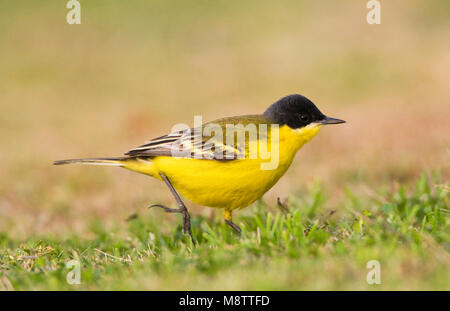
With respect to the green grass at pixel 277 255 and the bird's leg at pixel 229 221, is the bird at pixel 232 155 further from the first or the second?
the green grass at pixel 277 255

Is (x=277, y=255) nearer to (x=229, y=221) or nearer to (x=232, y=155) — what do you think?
(x=232, y=155)

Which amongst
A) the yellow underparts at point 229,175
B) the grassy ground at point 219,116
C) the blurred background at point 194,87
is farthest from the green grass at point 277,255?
the blurred background at point 194,87

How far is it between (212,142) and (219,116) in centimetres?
692

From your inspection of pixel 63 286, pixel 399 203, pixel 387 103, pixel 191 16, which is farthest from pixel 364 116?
pixel 191 16

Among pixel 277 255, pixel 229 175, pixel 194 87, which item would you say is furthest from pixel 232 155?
pixel 194 87

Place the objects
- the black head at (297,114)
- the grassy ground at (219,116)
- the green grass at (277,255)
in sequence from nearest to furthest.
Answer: the green grass at (277,255)
the grassy ground at (219,116)
the black head at (297,114)

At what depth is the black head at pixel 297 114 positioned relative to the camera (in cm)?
574

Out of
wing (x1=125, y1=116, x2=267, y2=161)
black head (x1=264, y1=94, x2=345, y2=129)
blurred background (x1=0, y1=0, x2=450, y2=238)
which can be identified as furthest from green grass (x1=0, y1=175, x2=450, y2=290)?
blurred background (x1=0, y1=0, x2=450, y2=238)

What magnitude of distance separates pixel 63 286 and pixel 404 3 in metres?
16.3

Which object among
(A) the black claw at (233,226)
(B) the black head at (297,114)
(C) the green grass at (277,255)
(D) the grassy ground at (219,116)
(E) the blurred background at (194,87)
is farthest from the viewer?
(E) the blurred background at (194,87)

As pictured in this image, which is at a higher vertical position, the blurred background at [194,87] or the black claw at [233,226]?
the blurred background at [194,87]

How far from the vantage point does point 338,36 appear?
17031mm

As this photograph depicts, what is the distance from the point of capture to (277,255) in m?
4.27

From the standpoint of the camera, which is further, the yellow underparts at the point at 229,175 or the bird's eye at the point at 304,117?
the bird's eye at the point at 304,117
